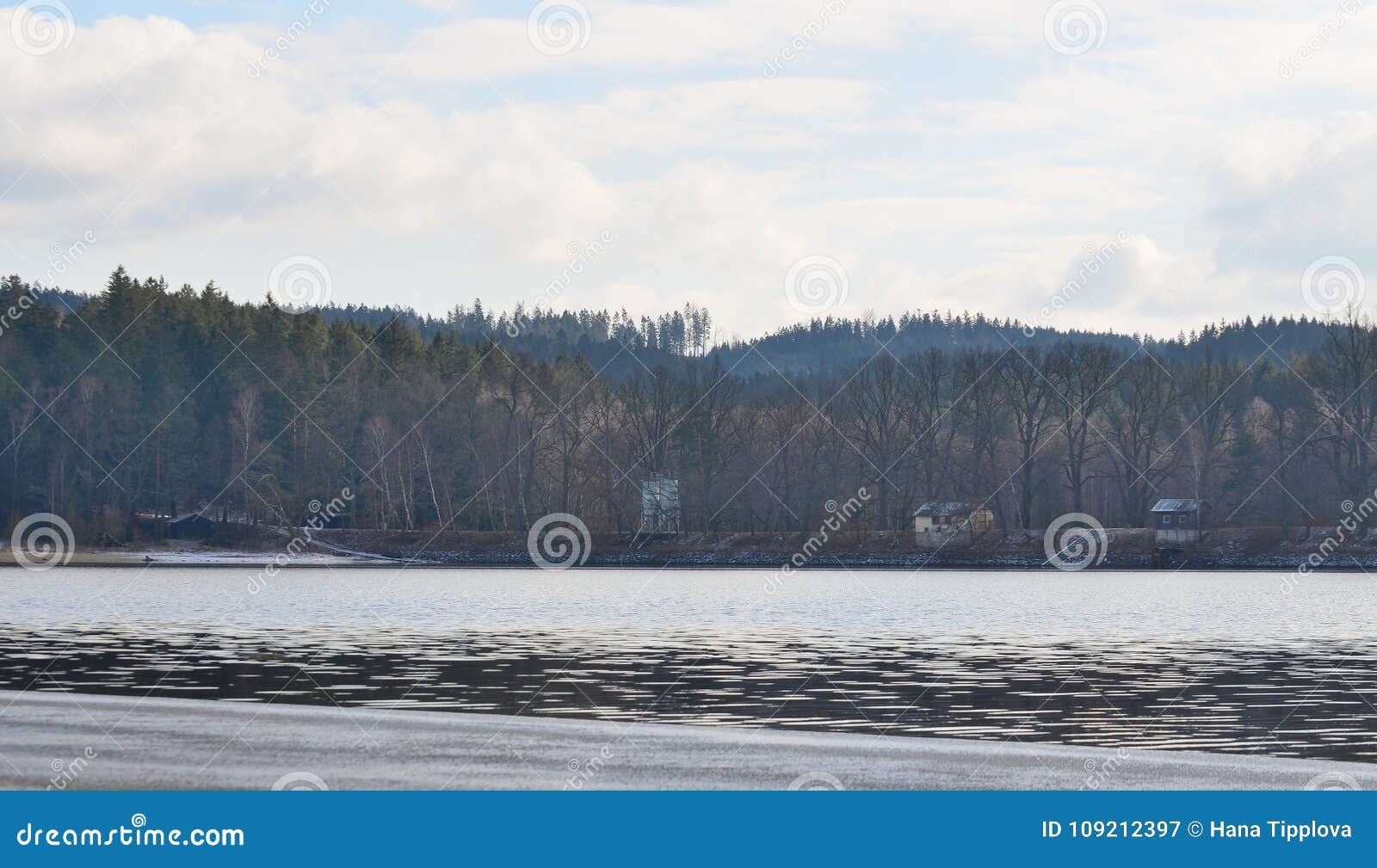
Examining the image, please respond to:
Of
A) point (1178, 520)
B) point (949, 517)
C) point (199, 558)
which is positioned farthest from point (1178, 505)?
point (199, 558)

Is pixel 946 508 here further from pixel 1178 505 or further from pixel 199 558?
pixel 199 558

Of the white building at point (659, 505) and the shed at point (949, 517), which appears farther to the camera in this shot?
the white building at point (659, 505)

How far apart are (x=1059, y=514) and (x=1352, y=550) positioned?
80.6ft

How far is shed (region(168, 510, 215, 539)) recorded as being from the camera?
125 meters

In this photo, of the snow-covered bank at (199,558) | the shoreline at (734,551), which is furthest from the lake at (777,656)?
the snow-covered bank at (199,558)

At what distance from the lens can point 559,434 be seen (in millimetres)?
136500

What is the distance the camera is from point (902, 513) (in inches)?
4970

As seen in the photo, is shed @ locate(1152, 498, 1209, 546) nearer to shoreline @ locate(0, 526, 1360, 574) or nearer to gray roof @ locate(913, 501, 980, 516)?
shoreline @ locate(0, 526, 1360, 574)

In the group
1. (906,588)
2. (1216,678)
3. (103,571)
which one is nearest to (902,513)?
(906,588)

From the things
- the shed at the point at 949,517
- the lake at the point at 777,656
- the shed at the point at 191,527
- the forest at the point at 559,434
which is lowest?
the lake at the point at 777,656

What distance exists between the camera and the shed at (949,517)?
12212cm

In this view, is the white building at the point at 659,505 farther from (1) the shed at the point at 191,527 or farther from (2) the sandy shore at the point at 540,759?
(2) the sandy shore at the point at 540,759

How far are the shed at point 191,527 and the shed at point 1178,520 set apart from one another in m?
75.5
